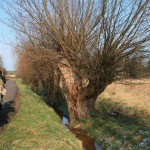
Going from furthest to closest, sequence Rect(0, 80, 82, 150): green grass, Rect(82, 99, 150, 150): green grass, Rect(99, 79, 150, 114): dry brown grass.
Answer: Rect(99, 79, 150, 114): dry brown grass, Rect(82, 99, 150, 150): green grass, Rect(0, 80, 82, 150): green grass

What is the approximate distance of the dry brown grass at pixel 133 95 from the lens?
79.1 ft

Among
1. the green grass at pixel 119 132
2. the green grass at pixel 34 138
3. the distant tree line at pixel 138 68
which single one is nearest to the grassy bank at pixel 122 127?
the green grass at pixel 119 132

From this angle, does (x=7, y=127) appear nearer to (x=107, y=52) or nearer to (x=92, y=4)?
(x=107, y=52)

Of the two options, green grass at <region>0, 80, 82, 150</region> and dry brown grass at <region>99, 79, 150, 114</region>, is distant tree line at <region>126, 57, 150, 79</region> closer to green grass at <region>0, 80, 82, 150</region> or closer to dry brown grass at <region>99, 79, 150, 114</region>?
dry brown grass at <region>99, 79, 150, 114</region>

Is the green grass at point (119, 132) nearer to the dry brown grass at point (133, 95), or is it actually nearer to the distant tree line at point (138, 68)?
the distant tree line at point (138, 68)

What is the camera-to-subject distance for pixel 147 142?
11.5 metres

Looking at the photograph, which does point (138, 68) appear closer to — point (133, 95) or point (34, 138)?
point (34, 138)

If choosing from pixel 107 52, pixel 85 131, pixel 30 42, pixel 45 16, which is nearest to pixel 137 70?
pixel 107 52

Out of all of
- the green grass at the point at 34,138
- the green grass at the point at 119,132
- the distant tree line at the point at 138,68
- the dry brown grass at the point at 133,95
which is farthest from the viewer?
the dry brown grass at the point at 133,95

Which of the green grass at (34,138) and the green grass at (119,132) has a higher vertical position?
the green grass at (34,138)

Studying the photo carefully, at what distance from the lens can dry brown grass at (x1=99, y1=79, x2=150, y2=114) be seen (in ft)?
79.1

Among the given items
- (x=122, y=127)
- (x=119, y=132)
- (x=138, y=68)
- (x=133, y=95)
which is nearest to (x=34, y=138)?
(x=119, y=132)

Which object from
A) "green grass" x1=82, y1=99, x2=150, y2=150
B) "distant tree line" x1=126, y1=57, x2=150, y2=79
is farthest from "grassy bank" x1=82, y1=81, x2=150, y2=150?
"distant tree line" x1=126, y1=57, x2=150, y2=79

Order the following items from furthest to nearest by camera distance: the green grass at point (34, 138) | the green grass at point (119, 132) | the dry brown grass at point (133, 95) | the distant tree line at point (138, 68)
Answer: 1. the dry brown grass at point (133, 95)
2. the distant tree line at point (138, 68)
3. the green grass at point (119, 132)
4. the green grass at point (34, 138)
